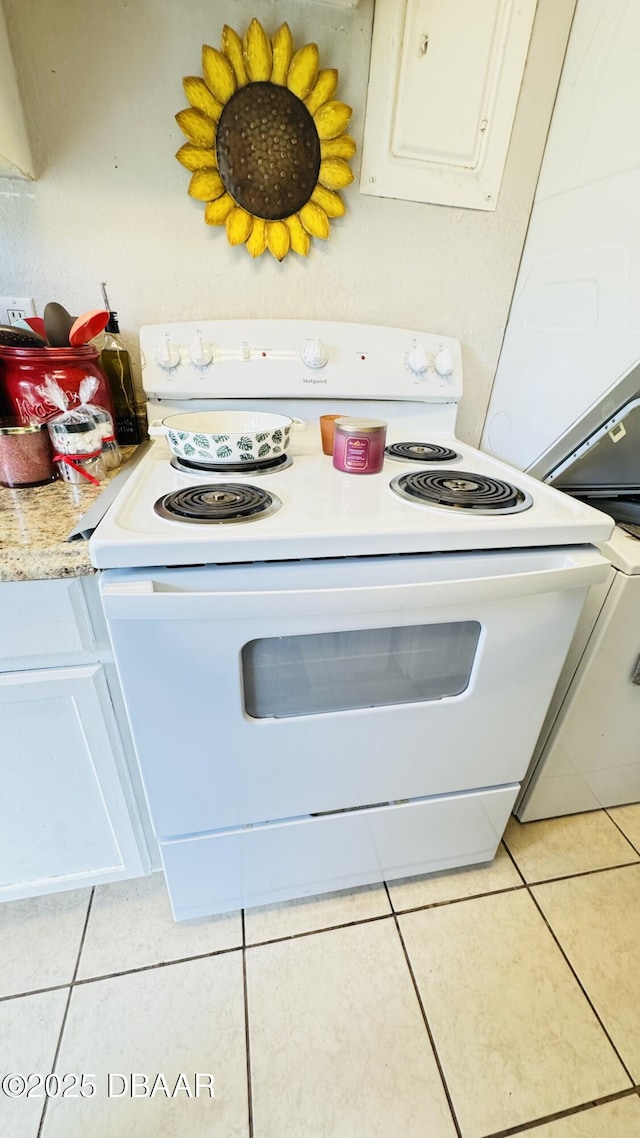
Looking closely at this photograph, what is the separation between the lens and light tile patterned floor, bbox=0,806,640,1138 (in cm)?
81

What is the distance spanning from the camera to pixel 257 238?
105 cm

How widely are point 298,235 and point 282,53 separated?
0.97ft

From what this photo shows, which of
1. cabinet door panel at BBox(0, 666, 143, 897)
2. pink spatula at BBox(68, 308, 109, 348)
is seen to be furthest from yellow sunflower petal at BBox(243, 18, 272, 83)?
cabinet door panel at BBox(0, 666, 143, 897)

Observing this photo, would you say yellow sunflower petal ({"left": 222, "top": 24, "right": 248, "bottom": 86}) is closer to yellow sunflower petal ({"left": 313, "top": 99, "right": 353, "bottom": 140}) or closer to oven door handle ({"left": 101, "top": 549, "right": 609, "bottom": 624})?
yellow sunflower petal ({"left": 313, "top": 99, "right": 353, "bottom": 140})

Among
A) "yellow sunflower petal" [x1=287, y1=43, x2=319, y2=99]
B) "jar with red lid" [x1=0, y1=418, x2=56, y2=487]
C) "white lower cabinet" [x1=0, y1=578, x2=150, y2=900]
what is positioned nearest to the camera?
"white lower cabinet" [x1=0, y1=578, x2=150, y2=900]

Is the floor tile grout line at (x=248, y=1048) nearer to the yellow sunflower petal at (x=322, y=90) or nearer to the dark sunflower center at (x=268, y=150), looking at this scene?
the dark sunflower center at (x=268, y=150)

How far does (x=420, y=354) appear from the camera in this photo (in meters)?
1.16

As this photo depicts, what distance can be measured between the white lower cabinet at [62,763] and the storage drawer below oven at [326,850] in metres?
0.13

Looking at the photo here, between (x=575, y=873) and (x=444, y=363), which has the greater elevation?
(x=444, y=363)

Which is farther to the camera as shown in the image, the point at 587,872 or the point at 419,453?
the point at 587,872

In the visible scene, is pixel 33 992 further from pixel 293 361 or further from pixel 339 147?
pixel 339 147

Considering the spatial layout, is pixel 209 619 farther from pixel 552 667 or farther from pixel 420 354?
pixel 420 354

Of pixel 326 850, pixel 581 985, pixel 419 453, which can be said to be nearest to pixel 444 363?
pixel 419 453

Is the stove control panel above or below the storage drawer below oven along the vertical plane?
above
